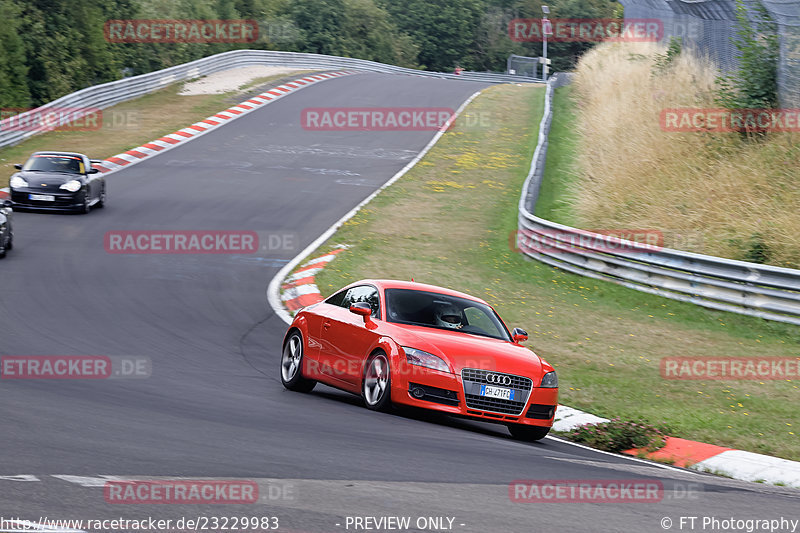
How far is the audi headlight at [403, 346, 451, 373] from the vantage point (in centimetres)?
949

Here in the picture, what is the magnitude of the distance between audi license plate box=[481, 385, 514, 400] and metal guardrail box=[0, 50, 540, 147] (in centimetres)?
2572

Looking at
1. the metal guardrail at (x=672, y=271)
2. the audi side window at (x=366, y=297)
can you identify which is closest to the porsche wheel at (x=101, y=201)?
the metal guardrail at (x=672, y=271)

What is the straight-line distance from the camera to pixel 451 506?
20.0ft

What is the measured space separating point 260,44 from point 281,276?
54.2 meters

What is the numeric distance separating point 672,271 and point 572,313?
219 cm

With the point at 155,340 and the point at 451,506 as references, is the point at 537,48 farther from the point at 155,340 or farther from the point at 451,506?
the point at 451,506

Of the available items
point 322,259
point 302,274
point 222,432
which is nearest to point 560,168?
point 322,259

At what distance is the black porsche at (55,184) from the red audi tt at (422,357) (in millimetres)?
13537

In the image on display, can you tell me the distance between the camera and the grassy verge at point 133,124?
3175 cm
